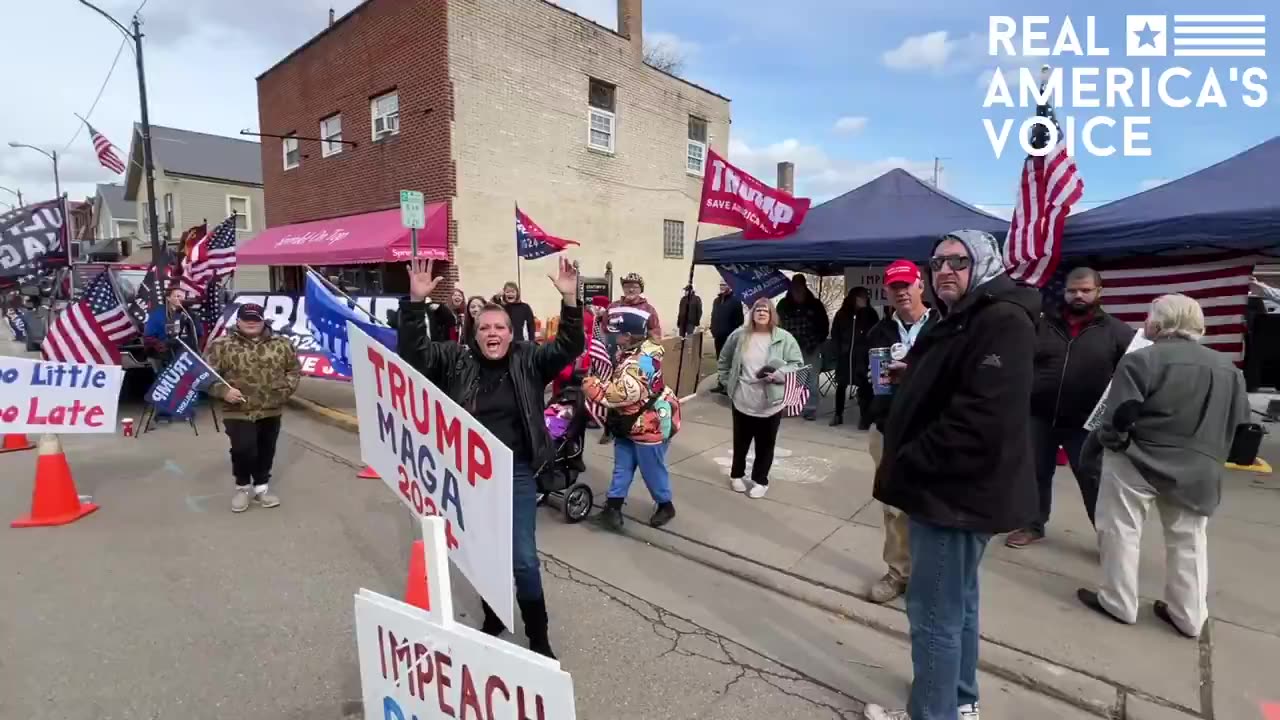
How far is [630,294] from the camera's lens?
22.4ft

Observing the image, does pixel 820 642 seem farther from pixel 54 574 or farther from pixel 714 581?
pixel 54 574

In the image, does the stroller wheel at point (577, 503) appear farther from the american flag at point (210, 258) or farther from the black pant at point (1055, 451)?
the american flag at point (210, 258)

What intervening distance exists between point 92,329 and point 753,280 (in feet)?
26.6

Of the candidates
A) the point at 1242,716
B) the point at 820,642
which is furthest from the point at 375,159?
the point at 1242,716

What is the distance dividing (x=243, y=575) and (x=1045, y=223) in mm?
7129

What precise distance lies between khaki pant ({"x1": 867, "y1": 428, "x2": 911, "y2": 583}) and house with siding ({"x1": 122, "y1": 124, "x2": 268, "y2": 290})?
30169mm

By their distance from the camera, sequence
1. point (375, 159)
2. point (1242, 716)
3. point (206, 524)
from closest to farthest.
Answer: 1. point (1242, 716)
2. point (206, 524)
3. point (375, 159)

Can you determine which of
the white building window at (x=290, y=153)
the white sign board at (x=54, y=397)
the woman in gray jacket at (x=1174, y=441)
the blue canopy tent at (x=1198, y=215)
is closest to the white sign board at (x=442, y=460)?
the woman in gray jacket at (x=1174, y=441)

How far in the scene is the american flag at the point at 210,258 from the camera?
8.77 meters

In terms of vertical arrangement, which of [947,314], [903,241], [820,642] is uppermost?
[903,241]

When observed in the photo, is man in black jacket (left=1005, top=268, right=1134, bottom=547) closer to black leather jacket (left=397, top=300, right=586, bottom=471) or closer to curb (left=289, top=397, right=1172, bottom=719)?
curb (left=289, top=397, right=1172, bottom=719)

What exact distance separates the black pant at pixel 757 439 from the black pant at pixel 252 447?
3852mm

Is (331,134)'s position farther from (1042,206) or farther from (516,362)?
(516,362)

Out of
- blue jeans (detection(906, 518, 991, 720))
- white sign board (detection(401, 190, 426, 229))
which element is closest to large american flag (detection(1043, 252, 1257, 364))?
blue jeans (detection(906, 518, 991, 720))
